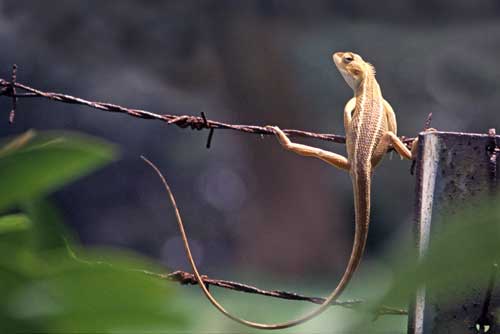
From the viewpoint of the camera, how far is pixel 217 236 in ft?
21.5

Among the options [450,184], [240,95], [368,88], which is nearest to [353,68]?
[368,88]

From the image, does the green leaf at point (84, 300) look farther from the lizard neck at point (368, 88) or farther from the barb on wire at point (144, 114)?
the lizard neck at point (368, 88)

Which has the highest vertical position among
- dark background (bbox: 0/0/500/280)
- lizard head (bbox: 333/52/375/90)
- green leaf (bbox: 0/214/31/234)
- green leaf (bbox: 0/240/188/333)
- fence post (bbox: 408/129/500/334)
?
dark background (bbox: 0/0/500/280)

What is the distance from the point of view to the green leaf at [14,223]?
0.16m

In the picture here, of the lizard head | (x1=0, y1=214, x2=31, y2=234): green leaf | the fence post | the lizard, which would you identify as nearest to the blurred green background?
the lizard head

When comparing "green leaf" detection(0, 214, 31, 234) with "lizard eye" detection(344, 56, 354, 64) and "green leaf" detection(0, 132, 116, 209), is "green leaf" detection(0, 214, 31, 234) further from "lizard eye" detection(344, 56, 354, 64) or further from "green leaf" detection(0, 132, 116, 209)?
"lizard eye" detection(344, 56, 354, 64)

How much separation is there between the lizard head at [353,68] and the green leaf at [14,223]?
176cm

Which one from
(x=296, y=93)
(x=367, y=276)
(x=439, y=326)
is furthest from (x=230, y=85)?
(x=367, y=276)

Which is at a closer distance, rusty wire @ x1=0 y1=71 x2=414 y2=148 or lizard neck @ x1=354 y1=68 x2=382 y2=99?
rusty wire @ x1=0 y1=71 x2=414 y2=148

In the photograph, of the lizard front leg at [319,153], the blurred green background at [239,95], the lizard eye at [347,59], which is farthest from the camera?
the blurred green background at [239,95]

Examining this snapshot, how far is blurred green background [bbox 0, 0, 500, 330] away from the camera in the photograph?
21.3 feet

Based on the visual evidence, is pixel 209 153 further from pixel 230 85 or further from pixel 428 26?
pixel 428 26

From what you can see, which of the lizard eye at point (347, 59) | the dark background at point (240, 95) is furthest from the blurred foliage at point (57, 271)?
the dark background at point (240, 95)

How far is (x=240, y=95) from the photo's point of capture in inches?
268
